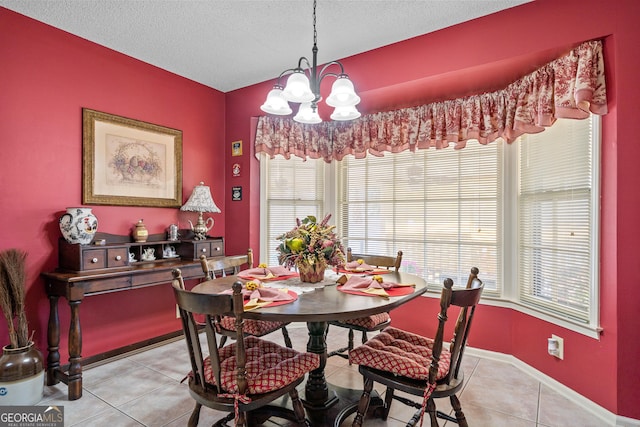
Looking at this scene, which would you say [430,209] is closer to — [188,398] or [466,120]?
[466,120]

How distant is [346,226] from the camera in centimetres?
368

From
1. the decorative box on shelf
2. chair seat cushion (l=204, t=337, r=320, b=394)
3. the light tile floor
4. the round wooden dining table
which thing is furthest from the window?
chair seat cushion (l=204, t=337, r=320, b=394)

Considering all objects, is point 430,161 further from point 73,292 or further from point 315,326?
point 73,292

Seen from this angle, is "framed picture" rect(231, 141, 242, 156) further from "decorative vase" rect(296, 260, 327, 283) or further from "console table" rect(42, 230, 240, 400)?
"decorative vase" rect(296, 260, 327, 283)

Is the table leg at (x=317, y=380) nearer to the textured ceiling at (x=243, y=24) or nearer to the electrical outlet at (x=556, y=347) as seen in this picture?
the electrical outlet at (x=556, y=347)

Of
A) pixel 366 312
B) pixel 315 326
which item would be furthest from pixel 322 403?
pixel 366 312

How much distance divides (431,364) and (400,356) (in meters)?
0.18

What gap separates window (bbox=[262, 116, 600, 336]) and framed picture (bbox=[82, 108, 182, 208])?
0.93m

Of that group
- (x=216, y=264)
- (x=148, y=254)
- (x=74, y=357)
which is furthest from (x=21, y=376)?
(x=216, y=264)

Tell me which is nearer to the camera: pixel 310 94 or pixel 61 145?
pixel 310 94

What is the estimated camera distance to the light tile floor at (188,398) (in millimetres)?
1981

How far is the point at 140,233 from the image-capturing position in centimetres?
297

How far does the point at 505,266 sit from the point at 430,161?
111 centimetres

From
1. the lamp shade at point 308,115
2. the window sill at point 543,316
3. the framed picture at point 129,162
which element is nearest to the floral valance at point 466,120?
the framed picture at point 129,162
